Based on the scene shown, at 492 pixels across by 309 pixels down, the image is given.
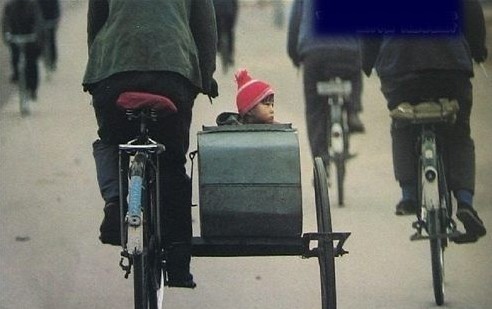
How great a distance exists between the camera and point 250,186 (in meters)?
5.92

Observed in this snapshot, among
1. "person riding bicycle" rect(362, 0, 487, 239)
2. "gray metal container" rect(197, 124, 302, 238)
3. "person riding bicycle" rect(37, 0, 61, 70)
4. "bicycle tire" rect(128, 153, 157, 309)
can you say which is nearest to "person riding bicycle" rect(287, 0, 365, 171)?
"person riding bicycle" rect(37, 0, 61, 70)

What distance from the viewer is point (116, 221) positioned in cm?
586

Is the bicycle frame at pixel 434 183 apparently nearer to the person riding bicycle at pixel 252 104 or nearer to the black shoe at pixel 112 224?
the person riding bicycle at pixel 252 104

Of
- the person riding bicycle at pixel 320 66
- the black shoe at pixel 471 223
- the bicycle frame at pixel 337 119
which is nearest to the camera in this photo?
the black shoe at pixel 471 223

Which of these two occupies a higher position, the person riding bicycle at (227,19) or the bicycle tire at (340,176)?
the person riding bicycle at (227,19)

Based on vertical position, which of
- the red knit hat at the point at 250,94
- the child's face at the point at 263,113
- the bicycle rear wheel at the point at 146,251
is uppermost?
the red knit hat at the point at 250,94

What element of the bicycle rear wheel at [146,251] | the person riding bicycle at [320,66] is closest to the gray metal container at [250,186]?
the bicycle rear wheel at [146,251]

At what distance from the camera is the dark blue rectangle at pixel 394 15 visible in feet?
25.0

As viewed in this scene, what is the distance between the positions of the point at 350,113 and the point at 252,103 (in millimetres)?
3050

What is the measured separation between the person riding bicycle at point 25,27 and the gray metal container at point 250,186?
2.67 meters

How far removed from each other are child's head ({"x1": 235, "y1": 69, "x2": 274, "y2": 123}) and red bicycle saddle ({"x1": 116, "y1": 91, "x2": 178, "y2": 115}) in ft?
2.01

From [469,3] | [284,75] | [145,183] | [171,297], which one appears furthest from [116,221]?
[284,75]

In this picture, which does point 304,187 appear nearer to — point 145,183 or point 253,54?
point 253,54

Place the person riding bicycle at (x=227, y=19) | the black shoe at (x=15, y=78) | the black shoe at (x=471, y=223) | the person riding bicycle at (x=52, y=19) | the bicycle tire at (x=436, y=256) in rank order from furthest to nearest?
the black shoe at (x=15, y=78) < the person riding bicycle at (x=52, y=19) < the person riding bicycle at (x=227, y=19) < the black shoe at (x=471, y=223) < the bicycle tire at (x=436, y=256)
